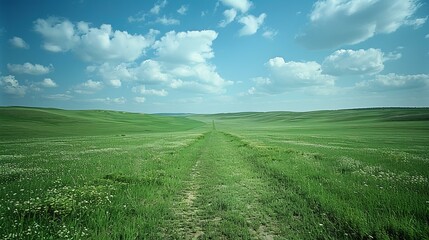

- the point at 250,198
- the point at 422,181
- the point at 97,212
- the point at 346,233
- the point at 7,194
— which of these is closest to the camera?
the point at 346,233

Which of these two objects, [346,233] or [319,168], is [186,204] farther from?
[319,168]

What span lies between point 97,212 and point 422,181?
15125 millimetres

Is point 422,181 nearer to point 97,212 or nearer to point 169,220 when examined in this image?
point 169,220

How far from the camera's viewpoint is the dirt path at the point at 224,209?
25.0 ft

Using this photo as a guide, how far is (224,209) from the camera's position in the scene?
9680 millimetres

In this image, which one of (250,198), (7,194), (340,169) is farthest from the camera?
(340,169)

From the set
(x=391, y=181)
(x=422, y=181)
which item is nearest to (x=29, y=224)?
(x=391, y=181)

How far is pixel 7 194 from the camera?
10.1 meters

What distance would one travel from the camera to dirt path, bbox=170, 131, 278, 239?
300 inches

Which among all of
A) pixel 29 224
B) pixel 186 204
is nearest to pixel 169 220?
pixel 186 204

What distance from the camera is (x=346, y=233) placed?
7.27 m

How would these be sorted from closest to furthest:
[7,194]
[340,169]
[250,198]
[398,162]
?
1. [7,194]
2. [250,198]
3. [340,169]
4. [398,162]

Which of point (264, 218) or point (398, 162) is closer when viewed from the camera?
point (264, 218)

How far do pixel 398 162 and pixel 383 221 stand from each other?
14.5 meters
